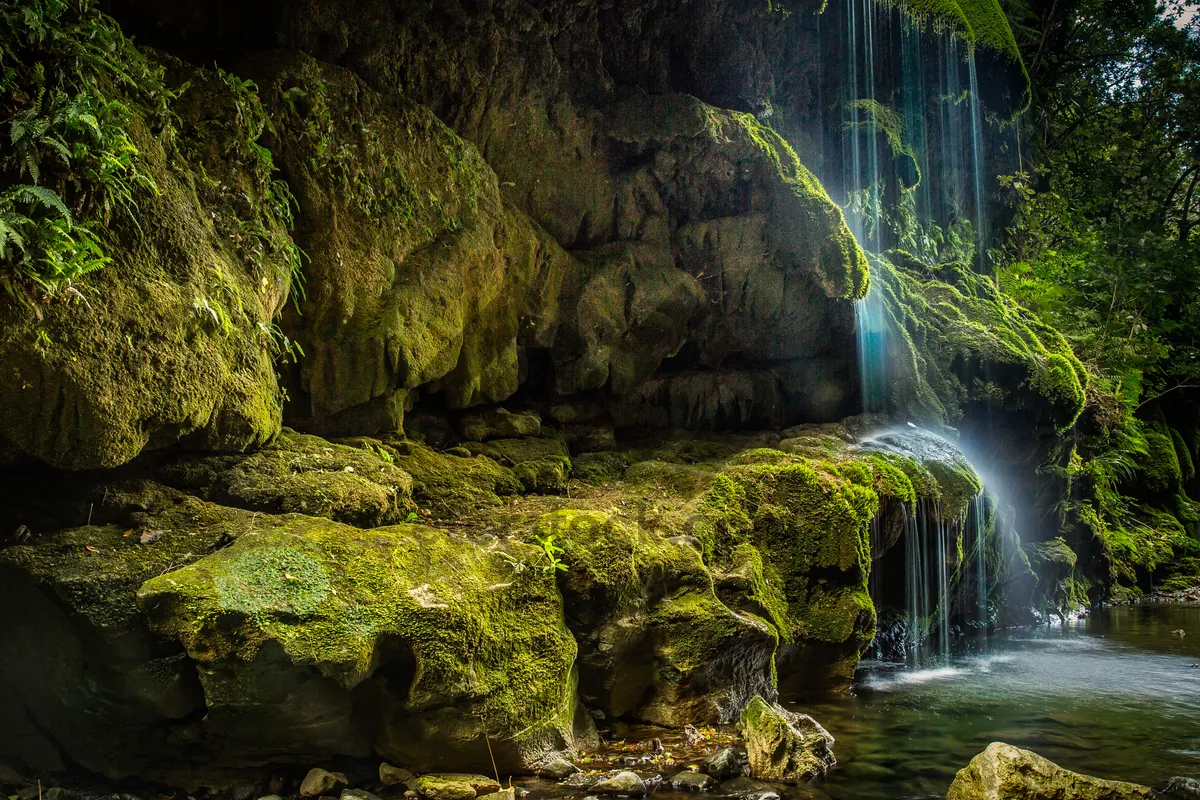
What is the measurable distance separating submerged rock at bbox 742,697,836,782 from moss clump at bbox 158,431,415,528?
3447mm

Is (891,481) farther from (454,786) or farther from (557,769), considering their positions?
(454,786)

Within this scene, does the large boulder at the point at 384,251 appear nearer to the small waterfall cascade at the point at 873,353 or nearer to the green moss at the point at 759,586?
the green moss at the point at 759,586

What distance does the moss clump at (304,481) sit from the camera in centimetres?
573

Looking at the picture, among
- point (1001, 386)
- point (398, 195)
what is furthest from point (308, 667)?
point (1001, 386)

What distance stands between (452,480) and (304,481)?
82.6 inches

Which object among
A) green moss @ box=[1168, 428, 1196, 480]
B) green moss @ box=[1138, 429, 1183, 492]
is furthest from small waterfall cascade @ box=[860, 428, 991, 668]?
green moss @ box=[1168, 428, 1196, 480]

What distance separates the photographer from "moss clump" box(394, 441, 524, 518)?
7660mm

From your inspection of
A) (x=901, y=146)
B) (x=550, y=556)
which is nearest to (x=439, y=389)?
(x=550, y=556)

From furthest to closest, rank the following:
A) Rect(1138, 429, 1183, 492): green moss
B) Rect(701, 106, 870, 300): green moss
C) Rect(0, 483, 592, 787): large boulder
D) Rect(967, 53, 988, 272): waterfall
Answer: Rect(1138, 429, 1183, 492): green moss → Rect(967, 53, 988, 272): waterfall → Rect(701, 106, 870, 300): green moss → Rect(0, 483, 592, 787): large boulder

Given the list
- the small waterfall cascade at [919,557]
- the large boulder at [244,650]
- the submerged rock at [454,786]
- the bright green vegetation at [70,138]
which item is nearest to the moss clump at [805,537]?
the small waterfall cascade at [919,557]

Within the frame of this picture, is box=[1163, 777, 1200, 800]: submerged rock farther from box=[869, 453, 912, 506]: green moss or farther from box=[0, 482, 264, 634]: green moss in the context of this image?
box=[0, 482, 264, 634]: green moss

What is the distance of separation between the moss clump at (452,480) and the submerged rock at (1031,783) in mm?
4866

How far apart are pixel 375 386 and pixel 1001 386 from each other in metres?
11.4

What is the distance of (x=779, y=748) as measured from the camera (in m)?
5.70
